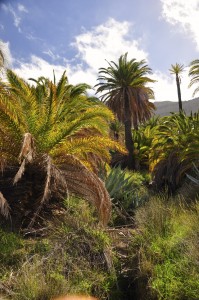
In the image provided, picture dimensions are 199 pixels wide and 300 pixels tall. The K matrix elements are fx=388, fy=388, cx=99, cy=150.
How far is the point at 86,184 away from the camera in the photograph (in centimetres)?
984

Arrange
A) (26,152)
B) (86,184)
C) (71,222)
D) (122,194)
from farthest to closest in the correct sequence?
(122,194) → (86,184) → (26,152) → (71,222)

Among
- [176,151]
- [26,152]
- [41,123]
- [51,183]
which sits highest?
[41,123]

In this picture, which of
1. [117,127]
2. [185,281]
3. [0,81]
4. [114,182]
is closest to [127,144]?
[117,127]

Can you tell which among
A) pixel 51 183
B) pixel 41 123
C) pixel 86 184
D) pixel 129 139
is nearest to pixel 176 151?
pixel 86 184

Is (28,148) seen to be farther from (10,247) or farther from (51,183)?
(10,247)

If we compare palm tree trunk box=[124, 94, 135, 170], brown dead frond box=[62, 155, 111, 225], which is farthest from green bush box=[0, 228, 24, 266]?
palm tree trunk box=[124, 94, 135, 170]

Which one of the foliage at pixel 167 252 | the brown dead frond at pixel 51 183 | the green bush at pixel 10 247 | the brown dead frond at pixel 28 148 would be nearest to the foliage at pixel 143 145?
the brown dead frond at pixel 51 183

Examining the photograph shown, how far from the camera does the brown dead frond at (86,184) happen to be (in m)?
9.61

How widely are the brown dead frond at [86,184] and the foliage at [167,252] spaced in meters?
1.09

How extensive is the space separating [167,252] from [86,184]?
10.9ft

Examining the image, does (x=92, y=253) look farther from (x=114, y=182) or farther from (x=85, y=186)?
(x=114, y=182)

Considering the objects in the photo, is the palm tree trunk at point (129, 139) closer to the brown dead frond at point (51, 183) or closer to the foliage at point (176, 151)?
the foliage at point (176, 151)

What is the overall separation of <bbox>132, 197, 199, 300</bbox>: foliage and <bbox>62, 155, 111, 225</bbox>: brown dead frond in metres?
1.09

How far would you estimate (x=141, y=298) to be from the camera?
21.8ft
